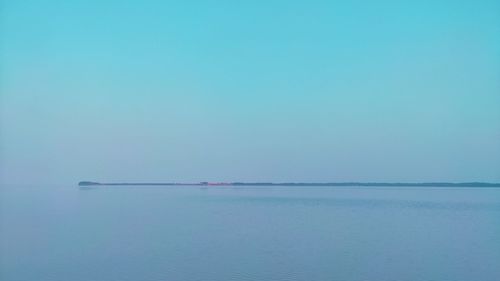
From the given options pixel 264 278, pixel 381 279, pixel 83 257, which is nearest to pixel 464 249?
pixel 381 279

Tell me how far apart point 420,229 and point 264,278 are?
34.9 ft

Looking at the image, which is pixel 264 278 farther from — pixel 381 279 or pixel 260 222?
pixel 260 222

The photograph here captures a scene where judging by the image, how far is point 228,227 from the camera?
1805cm

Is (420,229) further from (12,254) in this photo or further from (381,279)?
(12,254)

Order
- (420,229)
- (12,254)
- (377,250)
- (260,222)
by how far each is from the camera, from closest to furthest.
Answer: (12,254)
(377,250)
(420,229)
(260,222)

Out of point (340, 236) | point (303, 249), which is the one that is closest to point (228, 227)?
point (340, 236)

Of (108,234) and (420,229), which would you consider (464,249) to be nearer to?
(420,229)

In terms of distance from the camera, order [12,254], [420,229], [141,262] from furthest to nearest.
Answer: [420,229]
[12,254]
[141,262]

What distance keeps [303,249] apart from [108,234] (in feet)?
22.6

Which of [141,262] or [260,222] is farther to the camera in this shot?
[260,222]

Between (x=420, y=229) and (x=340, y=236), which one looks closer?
(x=340, y=236)

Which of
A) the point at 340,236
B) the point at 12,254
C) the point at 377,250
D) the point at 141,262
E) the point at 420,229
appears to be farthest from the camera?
the point at 420,229

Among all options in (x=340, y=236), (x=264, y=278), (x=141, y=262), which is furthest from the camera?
(x=340, y=236)

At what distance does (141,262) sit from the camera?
10.9 meters
